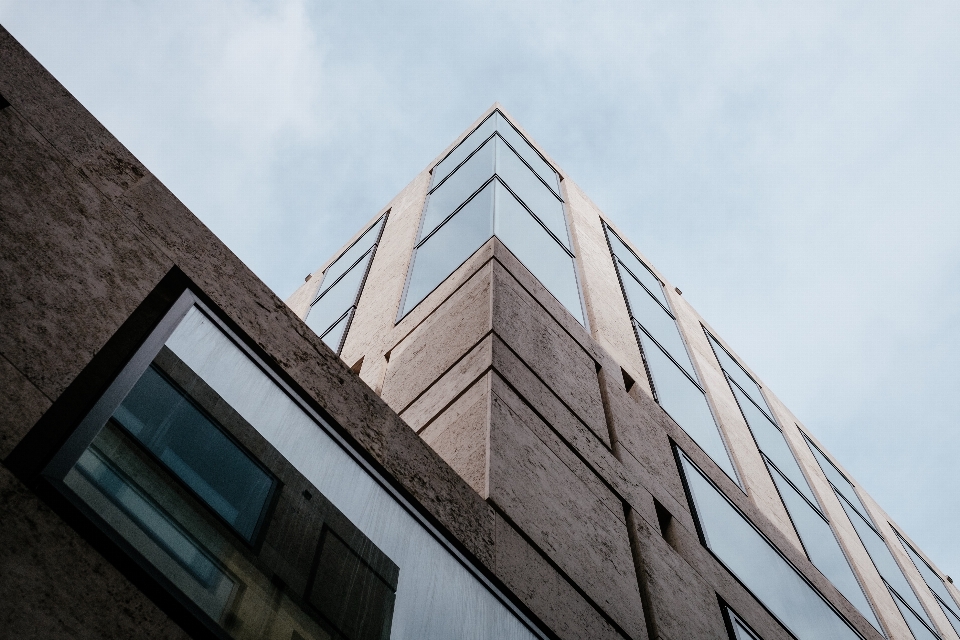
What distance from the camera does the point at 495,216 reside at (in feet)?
40.7

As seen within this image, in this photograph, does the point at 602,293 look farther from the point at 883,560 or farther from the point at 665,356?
the point at 883,560

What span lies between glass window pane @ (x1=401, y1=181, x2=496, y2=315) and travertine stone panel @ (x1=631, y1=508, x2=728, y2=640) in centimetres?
460

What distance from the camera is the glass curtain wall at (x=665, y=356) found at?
13312mm

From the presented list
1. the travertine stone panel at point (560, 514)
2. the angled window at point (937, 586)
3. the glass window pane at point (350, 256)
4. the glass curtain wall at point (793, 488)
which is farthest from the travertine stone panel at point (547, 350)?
the angled window at point (937, 586)

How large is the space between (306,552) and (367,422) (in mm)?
1708

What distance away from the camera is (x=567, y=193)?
17.3 m

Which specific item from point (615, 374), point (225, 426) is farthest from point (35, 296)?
point (615, 374)

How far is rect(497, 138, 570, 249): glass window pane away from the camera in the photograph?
14.4 m

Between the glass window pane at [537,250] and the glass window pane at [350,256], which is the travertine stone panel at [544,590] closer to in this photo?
the glass window pane at [537,250]

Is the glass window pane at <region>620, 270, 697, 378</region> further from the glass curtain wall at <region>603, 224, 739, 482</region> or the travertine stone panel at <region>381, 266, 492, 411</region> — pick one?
the travertine stone panel at <region>381, 266, 492, 411</region>

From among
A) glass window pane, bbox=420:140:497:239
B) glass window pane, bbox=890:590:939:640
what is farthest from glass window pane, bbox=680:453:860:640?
glass window pane, bbox=420:140:497:239

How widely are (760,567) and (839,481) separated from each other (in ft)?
37.4

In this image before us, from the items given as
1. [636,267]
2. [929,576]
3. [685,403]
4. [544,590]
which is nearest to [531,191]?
[636,267]

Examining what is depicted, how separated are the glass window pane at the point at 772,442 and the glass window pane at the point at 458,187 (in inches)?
286
